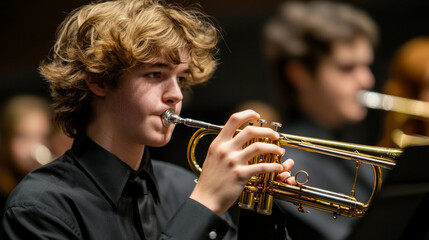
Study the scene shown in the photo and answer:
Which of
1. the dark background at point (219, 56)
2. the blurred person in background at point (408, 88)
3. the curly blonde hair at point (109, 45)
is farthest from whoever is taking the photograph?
the dark background at point (219, 56)

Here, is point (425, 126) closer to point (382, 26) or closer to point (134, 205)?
point (382, 26)

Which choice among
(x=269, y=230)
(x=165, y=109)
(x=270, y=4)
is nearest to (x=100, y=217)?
(x=165, y=109)

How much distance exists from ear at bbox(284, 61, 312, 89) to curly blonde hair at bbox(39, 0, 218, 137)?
137 cm

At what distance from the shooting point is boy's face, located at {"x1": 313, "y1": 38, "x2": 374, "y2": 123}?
3.35 meters

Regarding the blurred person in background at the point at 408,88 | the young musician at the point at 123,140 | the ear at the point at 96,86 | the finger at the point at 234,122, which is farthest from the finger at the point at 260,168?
the blurred person in background at the point at 408,88

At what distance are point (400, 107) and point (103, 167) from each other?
2.35 metres

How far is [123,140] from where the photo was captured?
199 cm

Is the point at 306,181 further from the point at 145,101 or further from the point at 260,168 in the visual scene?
the point at 145,101

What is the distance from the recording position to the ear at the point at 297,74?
3.43 metres

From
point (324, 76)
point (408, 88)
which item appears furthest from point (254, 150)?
point (408, 88)

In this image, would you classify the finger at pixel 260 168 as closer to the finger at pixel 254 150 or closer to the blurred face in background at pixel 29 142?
the finger at pixel 254 150

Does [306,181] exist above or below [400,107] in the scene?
below

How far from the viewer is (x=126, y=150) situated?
201 centimetres

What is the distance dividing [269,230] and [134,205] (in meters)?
0.49
